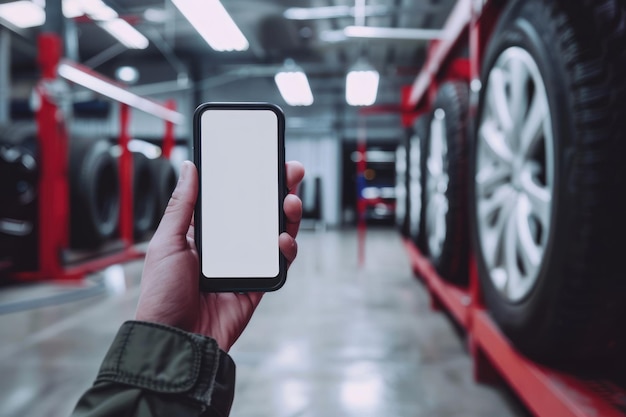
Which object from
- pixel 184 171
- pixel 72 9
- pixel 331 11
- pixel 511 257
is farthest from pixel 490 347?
pixel 72 9

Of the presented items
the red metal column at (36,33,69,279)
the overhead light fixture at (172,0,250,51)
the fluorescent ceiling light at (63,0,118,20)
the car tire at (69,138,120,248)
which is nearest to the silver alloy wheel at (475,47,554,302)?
the overhead light fixture at (172,0,250,51)

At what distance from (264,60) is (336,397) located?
23.9 ft

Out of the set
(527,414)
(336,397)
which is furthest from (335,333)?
(527,414)

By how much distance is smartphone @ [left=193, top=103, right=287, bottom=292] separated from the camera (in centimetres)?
62

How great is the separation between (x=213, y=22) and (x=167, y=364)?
2.58 metres

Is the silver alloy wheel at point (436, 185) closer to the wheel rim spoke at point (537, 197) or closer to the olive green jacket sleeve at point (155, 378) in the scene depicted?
the wheel rim spoke at point (537, 197)

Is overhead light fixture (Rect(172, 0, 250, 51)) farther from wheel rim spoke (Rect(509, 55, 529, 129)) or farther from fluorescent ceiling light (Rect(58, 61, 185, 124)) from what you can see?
wheel rim spoke (Rect(509, 55, 529, 129))

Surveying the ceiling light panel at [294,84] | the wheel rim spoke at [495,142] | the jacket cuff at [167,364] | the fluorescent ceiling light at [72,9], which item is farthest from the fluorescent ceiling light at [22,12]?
the jacket cuff at [167,364]

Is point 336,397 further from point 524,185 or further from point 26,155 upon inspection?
point 26,155

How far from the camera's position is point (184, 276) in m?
0.60

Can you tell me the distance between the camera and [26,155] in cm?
341

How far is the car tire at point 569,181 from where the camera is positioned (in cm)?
81

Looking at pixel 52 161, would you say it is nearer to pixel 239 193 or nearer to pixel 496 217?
pixel 496 217

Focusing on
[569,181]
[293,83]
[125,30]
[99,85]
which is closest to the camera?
[569,181]
